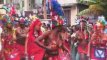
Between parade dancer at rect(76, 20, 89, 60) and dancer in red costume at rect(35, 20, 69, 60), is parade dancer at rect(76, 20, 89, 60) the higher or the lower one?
the lower one

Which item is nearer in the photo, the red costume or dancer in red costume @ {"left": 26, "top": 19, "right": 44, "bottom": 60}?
dancer in red costume @ {"left": 26, "top": 19, "right": 44, "bottom": 60}

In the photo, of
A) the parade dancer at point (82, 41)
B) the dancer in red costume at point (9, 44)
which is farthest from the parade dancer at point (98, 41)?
the dancer in red costume at point (9, 44)

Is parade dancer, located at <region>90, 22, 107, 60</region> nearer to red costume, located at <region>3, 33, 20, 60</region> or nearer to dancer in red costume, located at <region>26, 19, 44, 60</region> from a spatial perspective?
dancer in red costume, located at <region>26, 19, 44, 60</region>

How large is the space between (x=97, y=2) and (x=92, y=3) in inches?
23.3

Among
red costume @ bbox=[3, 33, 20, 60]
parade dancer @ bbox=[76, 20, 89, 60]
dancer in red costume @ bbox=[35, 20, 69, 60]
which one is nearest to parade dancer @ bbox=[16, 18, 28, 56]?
red costume @ bbox=[3, 33, 20, 60]

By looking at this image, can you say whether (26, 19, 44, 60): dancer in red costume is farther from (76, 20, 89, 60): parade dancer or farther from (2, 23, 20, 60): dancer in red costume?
(76, 20, 89, 60): parade dancer

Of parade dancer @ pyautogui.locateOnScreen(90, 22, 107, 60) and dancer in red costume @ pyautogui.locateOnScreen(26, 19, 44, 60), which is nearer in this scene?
dancer in red costume @ pyautogui.locateOnScreen(26, 19, 44, 60)

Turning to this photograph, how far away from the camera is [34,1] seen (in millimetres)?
36594

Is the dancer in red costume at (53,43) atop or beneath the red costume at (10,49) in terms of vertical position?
atop

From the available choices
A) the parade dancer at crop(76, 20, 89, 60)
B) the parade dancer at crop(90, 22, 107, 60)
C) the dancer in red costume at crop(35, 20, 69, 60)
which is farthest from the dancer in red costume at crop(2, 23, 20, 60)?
the parade dancer at crop(90, 22, 107, 60)

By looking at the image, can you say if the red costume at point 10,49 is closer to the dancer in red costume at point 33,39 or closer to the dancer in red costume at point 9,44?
the dancer in red costume at point 9,44

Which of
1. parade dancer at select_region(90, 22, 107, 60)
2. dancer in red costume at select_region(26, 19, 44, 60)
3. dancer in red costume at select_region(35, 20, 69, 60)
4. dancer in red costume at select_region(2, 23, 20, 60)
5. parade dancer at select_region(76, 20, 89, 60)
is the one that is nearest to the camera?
dancer in red costume at select_region(35, 20, 69, 60)

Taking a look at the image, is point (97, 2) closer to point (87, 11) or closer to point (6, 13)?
point (87, 11)

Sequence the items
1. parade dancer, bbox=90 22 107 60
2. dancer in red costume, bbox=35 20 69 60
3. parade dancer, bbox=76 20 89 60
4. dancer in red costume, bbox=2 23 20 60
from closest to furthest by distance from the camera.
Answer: dancer in red costume, bbox=35 20 69 60 → dancer in red costume, bbox=2 23 20 60 → parade dancer, bbox=90 22 107 60 → parade dancer, bbox=76 20 89 60
